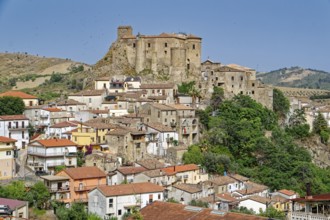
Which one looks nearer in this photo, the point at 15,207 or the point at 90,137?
the point at 15,207

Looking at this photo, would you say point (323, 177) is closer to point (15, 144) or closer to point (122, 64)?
point (122, 64)

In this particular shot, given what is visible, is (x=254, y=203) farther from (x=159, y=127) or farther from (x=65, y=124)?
(x=65, y=124)

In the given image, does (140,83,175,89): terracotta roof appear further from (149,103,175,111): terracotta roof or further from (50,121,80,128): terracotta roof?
(50,121,80,128): terracotta roof

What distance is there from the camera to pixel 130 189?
24578 millimetres

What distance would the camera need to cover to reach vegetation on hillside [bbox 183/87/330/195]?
32.4 metres

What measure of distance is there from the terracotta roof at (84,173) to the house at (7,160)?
277 centimetres

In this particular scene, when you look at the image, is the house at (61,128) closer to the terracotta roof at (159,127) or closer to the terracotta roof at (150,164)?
the terracotta roof at (159,127)

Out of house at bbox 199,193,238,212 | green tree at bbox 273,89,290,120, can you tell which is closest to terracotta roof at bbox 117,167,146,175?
house at bbox 199,193,238,212

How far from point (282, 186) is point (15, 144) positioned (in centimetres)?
1449

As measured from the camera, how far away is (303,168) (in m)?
34.2

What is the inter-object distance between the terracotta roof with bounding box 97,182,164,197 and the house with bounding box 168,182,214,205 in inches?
55.3

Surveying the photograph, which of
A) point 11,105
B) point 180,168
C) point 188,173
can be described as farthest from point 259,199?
point 11,105

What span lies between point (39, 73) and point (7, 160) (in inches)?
1955

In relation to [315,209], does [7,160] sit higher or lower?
lower
